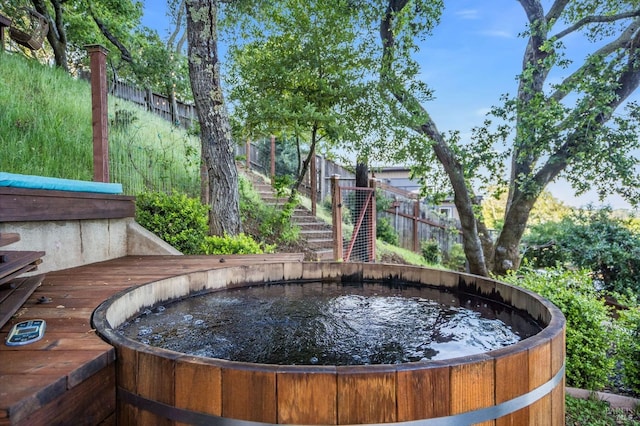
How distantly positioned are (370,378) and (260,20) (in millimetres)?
7099

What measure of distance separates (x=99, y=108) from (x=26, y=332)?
2514 millimetres

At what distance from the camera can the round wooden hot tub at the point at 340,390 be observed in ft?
2.93

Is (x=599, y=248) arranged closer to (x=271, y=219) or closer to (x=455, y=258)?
(x=455, y=258)

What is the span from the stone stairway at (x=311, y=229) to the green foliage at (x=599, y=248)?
127 inches

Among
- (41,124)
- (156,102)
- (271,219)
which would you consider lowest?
(271,219)

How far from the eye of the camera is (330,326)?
5.53ft

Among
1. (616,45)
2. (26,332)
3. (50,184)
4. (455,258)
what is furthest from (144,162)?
(616,45)

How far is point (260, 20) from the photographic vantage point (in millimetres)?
6785

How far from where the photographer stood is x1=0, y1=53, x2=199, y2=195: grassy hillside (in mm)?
4098

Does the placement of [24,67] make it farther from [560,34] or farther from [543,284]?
[560,34]

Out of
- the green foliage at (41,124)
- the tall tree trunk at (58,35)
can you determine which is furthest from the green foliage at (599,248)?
the tall tree trunk at (58,35)

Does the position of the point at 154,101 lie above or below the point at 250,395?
above

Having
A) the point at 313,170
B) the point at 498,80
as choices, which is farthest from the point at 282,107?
the point at 498,80

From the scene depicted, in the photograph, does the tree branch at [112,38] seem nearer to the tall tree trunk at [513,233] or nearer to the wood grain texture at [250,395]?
the tall tree trunk at [513,233]
